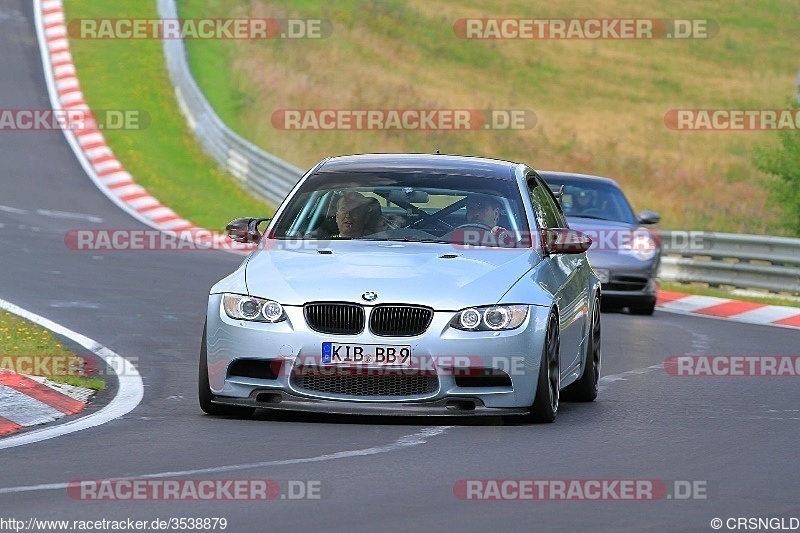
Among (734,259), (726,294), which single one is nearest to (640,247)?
(726,294)

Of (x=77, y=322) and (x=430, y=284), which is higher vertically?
(x=430, y=284)

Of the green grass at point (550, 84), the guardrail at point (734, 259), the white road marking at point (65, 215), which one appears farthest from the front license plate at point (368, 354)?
the green grass at point (550, 84)

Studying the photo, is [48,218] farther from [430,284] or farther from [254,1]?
[254,1]

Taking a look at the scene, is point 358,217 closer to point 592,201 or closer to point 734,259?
point 592,201

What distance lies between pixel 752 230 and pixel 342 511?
31.2 m

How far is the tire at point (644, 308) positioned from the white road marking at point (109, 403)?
7351 mm

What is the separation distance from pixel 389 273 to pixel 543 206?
7.08ft

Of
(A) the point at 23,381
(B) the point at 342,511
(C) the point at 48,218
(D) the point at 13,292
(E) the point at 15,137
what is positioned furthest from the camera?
(E) the point at 15,137

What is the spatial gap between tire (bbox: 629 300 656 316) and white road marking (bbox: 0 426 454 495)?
10.4m

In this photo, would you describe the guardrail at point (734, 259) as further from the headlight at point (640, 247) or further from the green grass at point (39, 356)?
the green grass at point (39, 356)

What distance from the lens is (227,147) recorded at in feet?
110

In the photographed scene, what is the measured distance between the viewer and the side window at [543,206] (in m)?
11.6

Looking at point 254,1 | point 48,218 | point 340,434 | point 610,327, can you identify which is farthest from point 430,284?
point 254,1

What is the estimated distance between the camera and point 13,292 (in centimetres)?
1752
